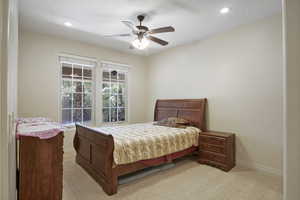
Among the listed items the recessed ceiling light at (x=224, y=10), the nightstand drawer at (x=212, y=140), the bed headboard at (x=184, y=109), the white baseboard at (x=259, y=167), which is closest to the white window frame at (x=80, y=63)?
the bed headboard at (x=184, y=109)

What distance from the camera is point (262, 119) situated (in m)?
2.91

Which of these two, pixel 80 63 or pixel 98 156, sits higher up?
pixel 80 63

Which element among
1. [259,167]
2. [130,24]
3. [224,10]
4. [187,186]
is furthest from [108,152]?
[224,10]

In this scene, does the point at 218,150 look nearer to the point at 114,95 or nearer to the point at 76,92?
the point at 114,95

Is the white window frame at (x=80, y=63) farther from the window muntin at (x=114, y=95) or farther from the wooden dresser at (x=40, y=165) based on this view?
the wooden dresser at (x=40, y=165)

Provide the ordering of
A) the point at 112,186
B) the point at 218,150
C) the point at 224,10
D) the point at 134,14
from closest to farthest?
the point at 112,186
the point at 224,10
the point at 134,14
the point at 218,150

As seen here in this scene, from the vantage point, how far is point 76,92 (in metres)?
4.18

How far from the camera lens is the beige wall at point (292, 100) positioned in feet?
2.90

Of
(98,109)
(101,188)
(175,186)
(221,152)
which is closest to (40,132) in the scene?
(101,188)

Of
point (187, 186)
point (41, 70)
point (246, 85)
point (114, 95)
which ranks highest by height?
point (41, 70)

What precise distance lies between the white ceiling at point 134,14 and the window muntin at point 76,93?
946 mm

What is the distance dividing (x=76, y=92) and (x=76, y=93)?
3 centimetres

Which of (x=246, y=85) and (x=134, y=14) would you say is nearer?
(x=134, y=14)

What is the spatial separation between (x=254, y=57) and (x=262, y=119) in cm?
123
